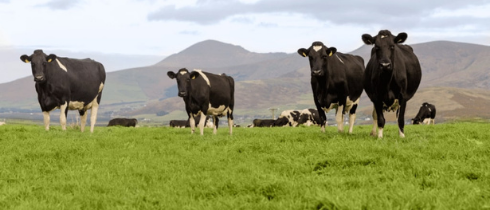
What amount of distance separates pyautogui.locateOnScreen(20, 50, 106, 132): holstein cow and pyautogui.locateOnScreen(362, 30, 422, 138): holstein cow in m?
11.0

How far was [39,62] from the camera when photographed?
17125 millimetres

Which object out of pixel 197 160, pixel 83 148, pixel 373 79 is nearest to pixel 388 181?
pixel 197 160

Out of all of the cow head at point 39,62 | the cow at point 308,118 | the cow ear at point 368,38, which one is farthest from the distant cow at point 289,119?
the cow ear at point 368,38

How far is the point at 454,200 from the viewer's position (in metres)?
6.39

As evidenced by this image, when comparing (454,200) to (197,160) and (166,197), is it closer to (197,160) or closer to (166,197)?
(166,197)

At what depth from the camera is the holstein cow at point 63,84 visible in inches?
677

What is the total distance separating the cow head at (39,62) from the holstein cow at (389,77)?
11.3 meters

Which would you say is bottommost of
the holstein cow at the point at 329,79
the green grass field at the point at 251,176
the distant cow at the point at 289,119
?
the distant cow at the point at 289,119

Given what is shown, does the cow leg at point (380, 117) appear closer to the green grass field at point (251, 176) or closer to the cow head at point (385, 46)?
the green grass field at point (251, 176)

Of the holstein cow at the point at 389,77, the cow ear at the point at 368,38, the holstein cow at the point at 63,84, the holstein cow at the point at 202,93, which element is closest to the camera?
the holstein cow at the point at 389,77

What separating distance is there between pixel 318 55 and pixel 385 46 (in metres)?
2.24

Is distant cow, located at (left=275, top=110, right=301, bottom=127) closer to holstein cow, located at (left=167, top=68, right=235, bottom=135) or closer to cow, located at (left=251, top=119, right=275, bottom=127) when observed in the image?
cow, located at (left=251, top=119, right=275, bottom=127)

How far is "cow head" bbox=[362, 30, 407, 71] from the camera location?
13.0 meters

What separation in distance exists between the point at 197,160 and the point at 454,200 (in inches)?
220
